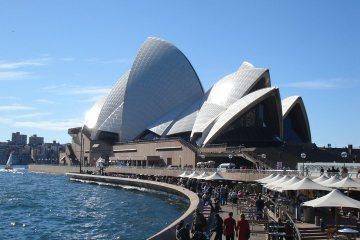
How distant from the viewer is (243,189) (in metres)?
36.0

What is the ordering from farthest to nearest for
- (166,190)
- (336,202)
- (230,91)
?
(230,91), (166,190), (336,202)

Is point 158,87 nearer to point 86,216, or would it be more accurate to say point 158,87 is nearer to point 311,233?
point 86,216

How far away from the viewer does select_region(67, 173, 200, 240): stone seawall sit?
57.3 ft

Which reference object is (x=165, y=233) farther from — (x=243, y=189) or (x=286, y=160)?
(x=286, y=160)

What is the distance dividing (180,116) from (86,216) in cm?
4931

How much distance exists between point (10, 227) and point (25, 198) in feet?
60.3

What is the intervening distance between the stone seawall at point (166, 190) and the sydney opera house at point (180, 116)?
8843 mm

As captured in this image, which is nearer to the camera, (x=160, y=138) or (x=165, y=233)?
(x=165, y=233)

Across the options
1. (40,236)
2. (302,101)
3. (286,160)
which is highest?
(302,101)

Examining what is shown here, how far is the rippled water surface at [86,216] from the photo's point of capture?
997 inches

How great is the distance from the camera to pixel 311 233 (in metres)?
18.5

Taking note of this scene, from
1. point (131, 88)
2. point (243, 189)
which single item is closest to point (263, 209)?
point (243, 189)

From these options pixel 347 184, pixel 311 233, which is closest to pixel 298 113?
pixel 347 184

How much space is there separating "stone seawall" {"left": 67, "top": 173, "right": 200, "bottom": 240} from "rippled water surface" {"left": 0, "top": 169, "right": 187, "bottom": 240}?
0.82 m
